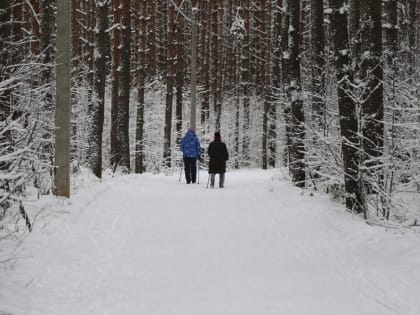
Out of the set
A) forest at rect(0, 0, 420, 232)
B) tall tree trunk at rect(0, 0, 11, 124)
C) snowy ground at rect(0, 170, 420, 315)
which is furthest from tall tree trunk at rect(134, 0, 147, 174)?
tall tree trunk at rect(0, 0, 11, 124)

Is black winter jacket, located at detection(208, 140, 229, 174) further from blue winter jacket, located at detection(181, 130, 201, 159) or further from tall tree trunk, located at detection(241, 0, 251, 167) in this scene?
tall tree trunk, located at detection(241, 0, 251, 167)

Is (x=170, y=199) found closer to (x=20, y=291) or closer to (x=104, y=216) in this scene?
(x=104, y=216)

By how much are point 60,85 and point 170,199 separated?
397 cm

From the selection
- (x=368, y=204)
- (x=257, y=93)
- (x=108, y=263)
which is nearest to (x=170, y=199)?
(x=368, y=204)

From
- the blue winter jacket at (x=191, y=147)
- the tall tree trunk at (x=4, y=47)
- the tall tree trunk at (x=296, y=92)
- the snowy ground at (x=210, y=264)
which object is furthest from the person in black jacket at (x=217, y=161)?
the tall tree trunk at (x=4, y=47)

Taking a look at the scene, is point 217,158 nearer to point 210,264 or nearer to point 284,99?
point 284,99

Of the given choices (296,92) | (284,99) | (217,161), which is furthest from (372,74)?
(217,161)

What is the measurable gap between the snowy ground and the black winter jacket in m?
6.82

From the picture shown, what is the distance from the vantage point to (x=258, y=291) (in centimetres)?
528

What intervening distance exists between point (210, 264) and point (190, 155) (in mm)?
12419

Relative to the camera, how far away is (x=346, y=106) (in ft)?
29.7

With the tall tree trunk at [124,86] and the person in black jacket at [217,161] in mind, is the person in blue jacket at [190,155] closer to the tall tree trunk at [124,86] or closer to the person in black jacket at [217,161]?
the person in black jacket at [217,161]

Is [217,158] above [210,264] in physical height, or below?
above

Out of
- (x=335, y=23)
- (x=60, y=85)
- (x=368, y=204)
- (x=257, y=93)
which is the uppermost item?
(x=257, y=93)
